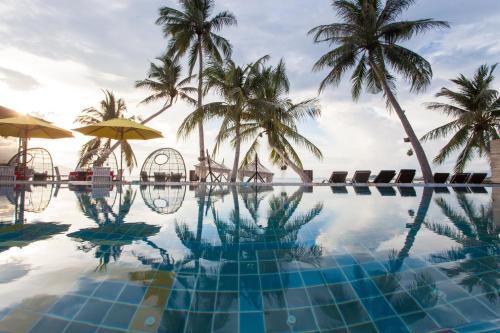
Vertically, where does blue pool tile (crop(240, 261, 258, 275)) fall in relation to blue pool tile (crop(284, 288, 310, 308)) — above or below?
above

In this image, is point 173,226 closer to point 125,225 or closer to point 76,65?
point 125,225

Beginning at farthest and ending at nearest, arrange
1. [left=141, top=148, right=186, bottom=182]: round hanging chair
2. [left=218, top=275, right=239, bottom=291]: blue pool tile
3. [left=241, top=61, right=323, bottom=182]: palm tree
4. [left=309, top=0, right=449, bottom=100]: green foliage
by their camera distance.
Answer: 1. [left=141, top=148, right=186, bottom=182]: round hanging chair
2. [left=309, top=0, right=449, bottom=100]: green foliage
3. [left=241, top=61, right=323, bottom=182]: palm tree
4. [left=218, top=275, right=239, bottom=291]: blue pool tile

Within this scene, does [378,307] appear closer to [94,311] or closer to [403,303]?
[403,303]

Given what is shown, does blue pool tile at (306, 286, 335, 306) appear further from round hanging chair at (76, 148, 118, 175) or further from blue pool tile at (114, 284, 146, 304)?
round hanging chair at (76, 148, 118, 175)

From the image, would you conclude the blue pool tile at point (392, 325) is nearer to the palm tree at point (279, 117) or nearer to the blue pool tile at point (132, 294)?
the blue pool tile at point (132, 294)

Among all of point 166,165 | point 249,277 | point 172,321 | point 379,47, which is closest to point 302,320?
point 249,277

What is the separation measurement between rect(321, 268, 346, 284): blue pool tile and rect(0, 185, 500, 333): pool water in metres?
0.02

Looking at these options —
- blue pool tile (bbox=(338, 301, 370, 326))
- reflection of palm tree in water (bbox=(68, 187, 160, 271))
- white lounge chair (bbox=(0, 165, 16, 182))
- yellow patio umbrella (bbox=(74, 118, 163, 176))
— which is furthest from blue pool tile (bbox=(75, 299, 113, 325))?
white lounge chair (bbox=(0, 165, 16, 182))

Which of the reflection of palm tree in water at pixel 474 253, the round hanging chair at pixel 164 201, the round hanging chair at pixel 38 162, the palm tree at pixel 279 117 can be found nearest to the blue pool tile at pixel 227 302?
the reflection of palm tree in water at pixel 474 253

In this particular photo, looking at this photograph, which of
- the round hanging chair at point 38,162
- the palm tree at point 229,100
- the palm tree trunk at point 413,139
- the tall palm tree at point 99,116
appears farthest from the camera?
the tall palm tree at point 99,116

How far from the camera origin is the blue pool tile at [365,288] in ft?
7.06

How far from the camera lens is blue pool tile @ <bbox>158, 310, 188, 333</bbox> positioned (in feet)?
5.83

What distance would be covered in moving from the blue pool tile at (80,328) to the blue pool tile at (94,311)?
0.04 m

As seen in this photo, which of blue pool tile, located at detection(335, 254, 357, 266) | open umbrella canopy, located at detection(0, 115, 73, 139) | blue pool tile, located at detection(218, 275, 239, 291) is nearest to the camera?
blue pool tile, located at detection(218, 275, 239, 291)
